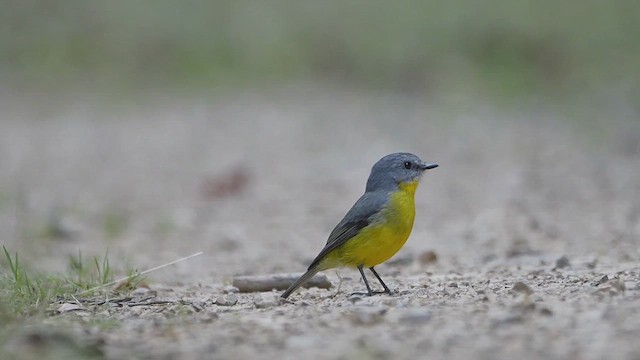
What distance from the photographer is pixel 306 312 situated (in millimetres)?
5352

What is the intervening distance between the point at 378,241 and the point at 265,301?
30.3 inches

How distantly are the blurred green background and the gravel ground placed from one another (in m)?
1.14

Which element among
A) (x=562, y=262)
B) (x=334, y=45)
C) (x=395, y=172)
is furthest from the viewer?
(x=334, y=45)

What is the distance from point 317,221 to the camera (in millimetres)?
10703

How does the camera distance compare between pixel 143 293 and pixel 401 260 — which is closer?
pixel 143 293

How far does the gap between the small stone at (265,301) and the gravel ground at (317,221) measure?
3 cm

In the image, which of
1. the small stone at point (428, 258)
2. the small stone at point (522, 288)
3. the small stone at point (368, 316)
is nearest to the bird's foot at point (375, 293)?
the small stone at point (522, 288)

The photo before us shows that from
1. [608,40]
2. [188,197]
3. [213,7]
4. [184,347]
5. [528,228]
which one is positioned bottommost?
[184,347]

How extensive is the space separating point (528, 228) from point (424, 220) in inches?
55.2

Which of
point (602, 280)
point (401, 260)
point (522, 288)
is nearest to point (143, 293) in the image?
point (522, 288)

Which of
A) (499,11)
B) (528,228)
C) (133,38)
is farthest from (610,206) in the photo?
(133,38)

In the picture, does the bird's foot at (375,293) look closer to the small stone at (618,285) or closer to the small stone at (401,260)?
the small stone at (618,285)

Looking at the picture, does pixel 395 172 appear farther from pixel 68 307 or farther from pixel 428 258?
pixel 68 307

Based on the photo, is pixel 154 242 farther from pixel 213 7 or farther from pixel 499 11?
pixel 213 7
